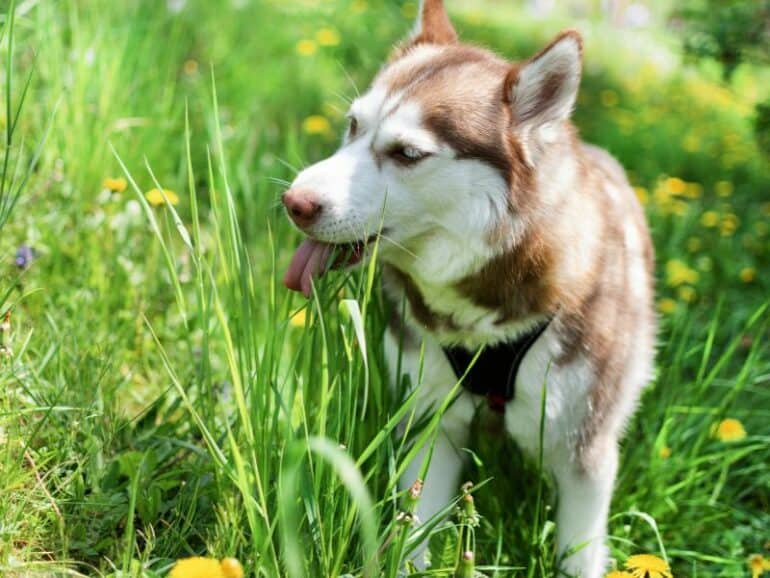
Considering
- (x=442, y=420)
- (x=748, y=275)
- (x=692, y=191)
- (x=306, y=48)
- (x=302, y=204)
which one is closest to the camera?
(x=302, y=204)

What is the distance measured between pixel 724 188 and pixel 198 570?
3.53 metres

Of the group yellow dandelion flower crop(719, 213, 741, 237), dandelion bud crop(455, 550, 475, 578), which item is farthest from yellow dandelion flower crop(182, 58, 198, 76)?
dandelion bud crop(455, 550, 475, 578)

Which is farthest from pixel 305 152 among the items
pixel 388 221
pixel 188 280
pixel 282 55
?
pixel 388 221

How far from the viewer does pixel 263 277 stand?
3162 mm

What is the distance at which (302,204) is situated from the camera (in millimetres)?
1997

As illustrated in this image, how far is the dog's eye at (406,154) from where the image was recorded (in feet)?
6.87

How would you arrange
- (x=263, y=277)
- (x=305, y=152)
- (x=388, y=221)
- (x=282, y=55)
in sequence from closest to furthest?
(x=388, y=221) → (x=263, y=277) → (x=305, y=152) → (x=282, y=55)

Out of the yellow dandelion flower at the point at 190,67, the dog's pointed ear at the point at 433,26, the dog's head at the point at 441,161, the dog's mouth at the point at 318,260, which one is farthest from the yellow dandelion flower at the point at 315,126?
the dog's mouth at the point at 318,260

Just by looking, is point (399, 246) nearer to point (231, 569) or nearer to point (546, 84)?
point (546, 84)

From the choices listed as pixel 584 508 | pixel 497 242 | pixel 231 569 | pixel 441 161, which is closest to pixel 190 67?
pixel 441 161

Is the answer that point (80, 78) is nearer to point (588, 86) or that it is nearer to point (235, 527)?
point (235, 527)

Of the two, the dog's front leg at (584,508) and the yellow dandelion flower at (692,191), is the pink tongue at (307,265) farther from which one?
the yellow dandelion flower at (692,191)

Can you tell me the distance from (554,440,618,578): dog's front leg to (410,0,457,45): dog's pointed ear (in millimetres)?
1176

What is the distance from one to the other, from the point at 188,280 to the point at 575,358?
123cm
